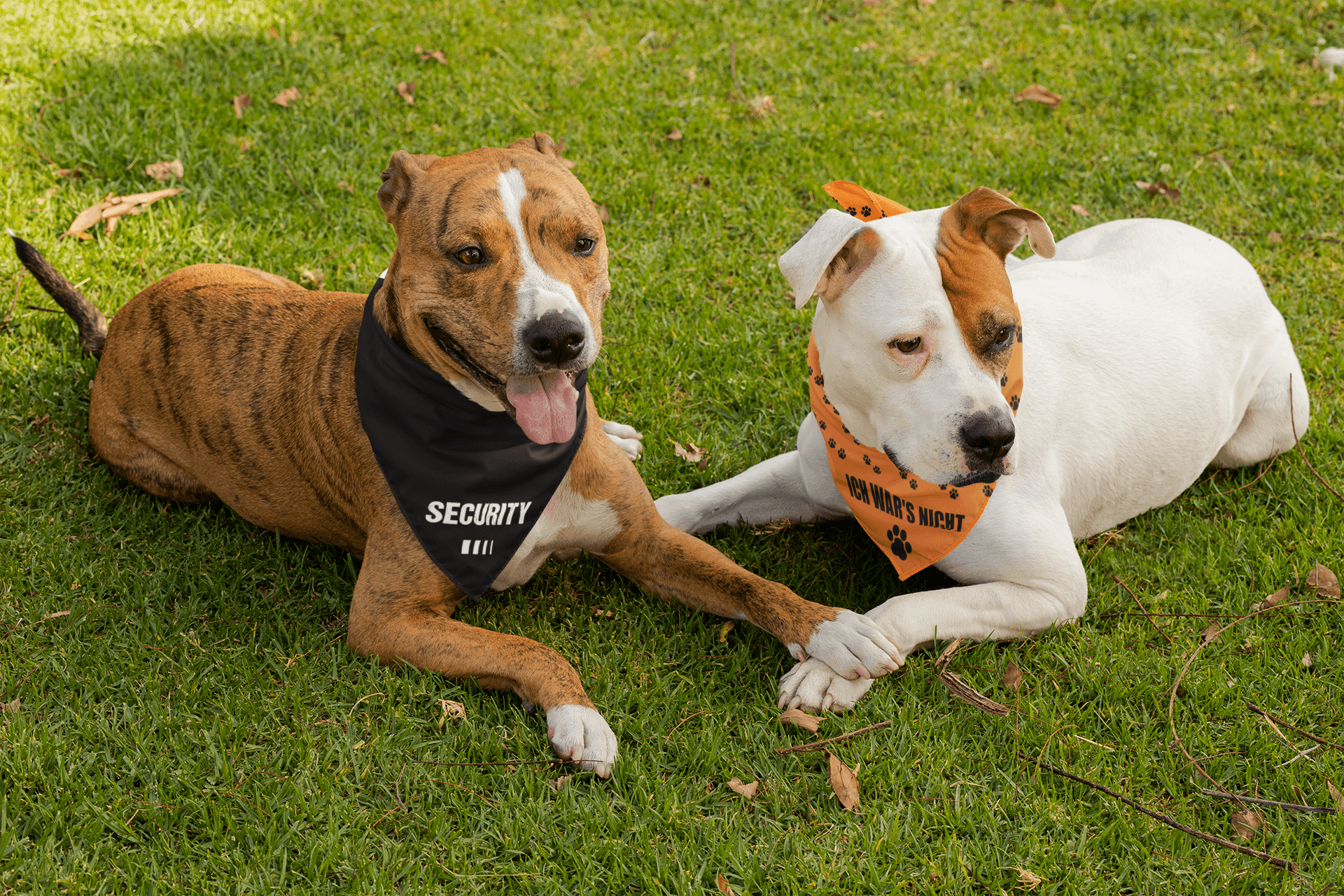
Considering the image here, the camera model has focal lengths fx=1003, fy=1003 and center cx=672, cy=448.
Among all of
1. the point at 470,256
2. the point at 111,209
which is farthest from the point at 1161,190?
the point at 111,209

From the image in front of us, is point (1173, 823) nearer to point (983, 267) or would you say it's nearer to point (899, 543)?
point (899, 543)

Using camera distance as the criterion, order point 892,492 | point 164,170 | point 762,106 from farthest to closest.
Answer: point 762,106 → point 164,170 → point 892,492

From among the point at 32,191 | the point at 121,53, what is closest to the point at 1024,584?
the point at 32,191

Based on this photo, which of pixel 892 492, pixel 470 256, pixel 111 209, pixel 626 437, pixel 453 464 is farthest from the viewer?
pixel 111 209

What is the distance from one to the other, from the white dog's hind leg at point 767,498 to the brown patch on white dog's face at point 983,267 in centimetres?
102

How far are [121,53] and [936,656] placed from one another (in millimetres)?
6875

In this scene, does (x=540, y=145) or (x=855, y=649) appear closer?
(x=855, y=649)

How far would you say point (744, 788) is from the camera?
126 inches

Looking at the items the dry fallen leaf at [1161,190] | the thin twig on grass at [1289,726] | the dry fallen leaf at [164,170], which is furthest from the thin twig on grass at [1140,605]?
the dry fallen leaf at [164,170]

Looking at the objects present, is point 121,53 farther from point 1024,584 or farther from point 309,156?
point 1024,584

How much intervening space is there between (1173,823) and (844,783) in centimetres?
101

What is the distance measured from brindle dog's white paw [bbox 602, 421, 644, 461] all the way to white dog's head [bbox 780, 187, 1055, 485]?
1.39 m

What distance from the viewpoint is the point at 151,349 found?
4145mm

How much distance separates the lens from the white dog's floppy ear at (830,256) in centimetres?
322
